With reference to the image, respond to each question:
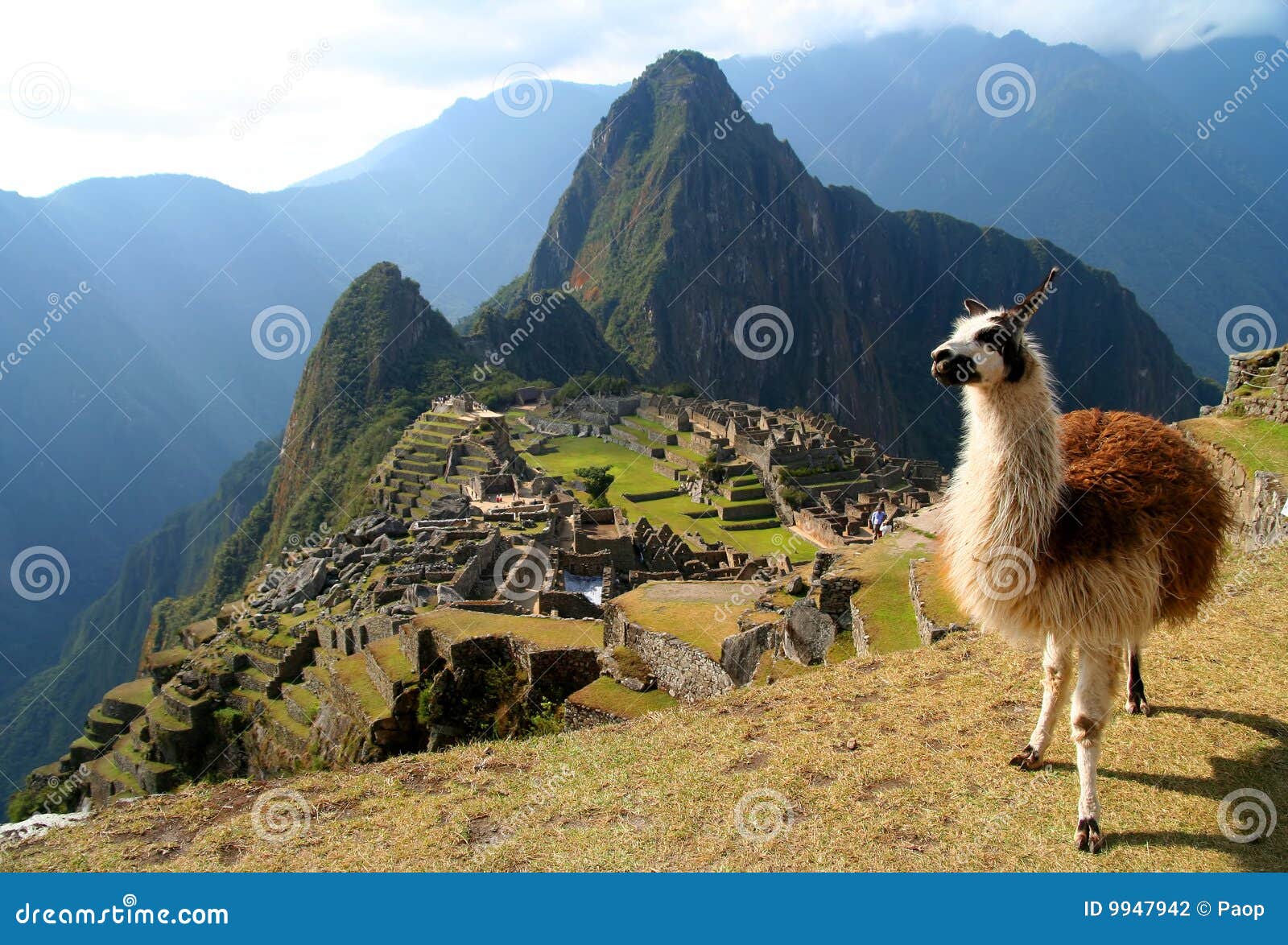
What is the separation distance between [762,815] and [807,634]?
383 cm

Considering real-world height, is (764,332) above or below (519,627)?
above

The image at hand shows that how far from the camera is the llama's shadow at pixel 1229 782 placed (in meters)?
3.02

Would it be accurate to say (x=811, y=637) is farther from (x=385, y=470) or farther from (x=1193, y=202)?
(x=1193, y=202)

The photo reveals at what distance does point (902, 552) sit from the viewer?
9.12m

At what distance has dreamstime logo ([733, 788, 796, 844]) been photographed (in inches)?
138

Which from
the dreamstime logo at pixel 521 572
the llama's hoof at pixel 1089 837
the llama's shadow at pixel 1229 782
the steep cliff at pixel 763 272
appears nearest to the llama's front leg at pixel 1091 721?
the llama's hoof at pixel 1089 837

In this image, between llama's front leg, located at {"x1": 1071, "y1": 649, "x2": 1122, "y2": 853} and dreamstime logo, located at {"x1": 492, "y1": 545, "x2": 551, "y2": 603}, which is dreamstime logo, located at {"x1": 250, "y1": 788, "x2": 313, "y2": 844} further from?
dreamstime logo, located at {"x1": 492, "y1": 545, "x2": 551, "y2": 603}

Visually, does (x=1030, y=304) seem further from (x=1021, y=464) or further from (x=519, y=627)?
(x=519, y=627)

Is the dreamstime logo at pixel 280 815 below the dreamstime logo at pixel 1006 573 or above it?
below

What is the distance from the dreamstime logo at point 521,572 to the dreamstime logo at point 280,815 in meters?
9.88

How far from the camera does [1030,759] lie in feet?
12.2
